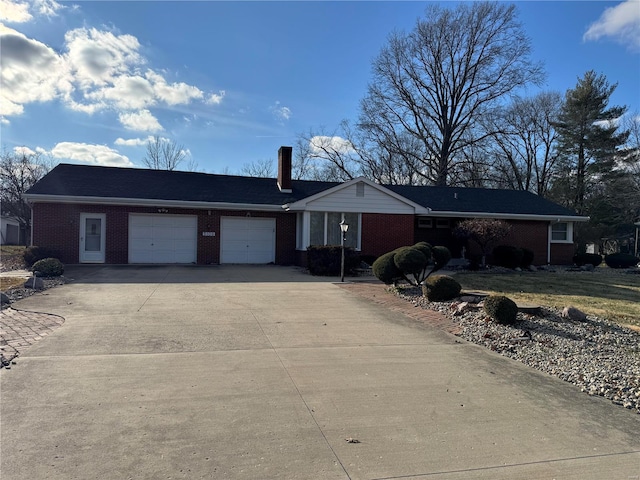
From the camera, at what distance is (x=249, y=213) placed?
1952cm

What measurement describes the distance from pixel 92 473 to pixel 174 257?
54.2 feet

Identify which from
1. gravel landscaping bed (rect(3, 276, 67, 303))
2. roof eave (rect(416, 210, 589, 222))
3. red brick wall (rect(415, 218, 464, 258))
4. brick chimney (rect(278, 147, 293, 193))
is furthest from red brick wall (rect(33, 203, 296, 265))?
roof eave (rect(416, 210, 589, 222))

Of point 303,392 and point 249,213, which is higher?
point 249,213

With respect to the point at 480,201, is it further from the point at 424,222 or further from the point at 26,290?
the point at 26,290

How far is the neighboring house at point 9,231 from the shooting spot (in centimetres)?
3342

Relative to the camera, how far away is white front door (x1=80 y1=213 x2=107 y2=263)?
17625 mm

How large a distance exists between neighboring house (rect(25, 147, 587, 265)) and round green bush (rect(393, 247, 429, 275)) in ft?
24.4

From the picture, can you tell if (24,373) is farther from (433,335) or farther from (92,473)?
(433,335)

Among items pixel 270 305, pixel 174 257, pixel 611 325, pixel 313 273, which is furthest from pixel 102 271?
pixel 611 325

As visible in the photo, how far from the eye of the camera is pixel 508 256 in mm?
19812

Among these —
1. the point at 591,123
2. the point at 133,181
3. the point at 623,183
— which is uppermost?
the point at 591,123

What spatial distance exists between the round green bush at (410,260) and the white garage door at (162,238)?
34.5ft

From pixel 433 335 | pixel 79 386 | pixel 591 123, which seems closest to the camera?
pixel 79 386

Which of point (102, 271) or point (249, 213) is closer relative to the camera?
point (102, 271)
